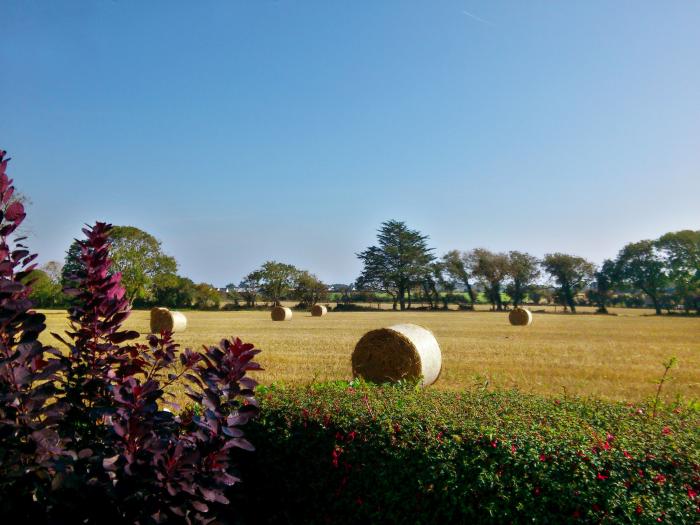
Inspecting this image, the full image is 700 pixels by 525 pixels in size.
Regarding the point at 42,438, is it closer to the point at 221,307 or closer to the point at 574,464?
the point at 574,464

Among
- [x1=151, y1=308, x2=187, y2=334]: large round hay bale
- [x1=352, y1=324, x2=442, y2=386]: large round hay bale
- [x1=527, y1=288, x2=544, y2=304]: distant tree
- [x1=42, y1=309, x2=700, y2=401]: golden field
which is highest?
[x1=527, y1=288, x2=544, y2=304]: distant tree

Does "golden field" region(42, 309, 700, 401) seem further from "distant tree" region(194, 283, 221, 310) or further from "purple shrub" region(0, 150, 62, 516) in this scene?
"distant tree" region(194, 283, 221, 310)

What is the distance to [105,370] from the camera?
358 centimetres

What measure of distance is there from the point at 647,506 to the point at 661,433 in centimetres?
97

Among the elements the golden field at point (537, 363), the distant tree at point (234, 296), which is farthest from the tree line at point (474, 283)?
the golden field at point (537, 363)

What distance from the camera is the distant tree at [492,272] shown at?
81875 mm

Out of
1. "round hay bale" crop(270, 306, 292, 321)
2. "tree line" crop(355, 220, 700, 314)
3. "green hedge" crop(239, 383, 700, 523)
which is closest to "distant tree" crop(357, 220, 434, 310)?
"tree line" crop(355, 220, 700, 314)

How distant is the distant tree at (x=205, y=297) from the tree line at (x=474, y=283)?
5.1 inches

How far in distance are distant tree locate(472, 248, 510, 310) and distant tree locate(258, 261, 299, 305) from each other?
28699mm

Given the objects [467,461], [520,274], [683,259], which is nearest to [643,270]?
[683,259]

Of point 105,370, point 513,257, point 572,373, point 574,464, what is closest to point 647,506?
point 574,464

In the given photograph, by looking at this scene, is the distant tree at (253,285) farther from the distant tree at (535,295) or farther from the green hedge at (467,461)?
the green hedge at (467,461)

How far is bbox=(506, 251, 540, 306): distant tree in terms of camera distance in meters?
82.4

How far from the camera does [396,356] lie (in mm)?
12945
